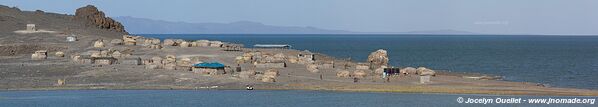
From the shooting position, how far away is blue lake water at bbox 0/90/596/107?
7944 centimetres

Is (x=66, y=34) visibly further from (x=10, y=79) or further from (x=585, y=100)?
(x=585, y=100)

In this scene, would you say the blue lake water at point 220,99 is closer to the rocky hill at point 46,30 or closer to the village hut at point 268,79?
the village hut at point 268,79

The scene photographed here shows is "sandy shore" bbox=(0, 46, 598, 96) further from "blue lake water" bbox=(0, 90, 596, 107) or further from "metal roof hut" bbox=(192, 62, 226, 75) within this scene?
"blue lake water" bbox=(0, 90, 596, 107)

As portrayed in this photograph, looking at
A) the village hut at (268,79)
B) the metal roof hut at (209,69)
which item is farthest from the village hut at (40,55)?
the village hut at (268,79)

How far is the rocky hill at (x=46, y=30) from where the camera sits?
457ft

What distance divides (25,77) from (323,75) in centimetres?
2932

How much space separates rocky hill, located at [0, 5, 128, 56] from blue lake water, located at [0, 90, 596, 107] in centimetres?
4795

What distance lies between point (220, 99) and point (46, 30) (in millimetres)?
83817

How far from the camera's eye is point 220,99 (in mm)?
84000

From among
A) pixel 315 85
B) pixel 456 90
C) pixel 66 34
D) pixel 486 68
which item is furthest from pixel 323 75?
pixel 66 34

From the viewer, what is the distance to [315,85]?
93.4m

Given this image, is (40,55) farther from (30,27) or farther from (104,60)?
(30,27)

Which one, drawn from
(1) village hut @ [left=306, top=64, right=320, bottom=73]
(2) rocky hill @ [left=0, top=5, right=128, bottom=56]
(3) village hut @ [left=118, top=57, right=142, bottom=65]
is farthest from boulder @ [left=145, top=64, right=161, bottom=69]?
(2) rocky hill @ [left=0, top=5, right=128, bottom=56]

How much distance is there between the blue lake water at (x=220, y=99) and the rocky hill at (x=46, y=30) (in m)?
47.9
